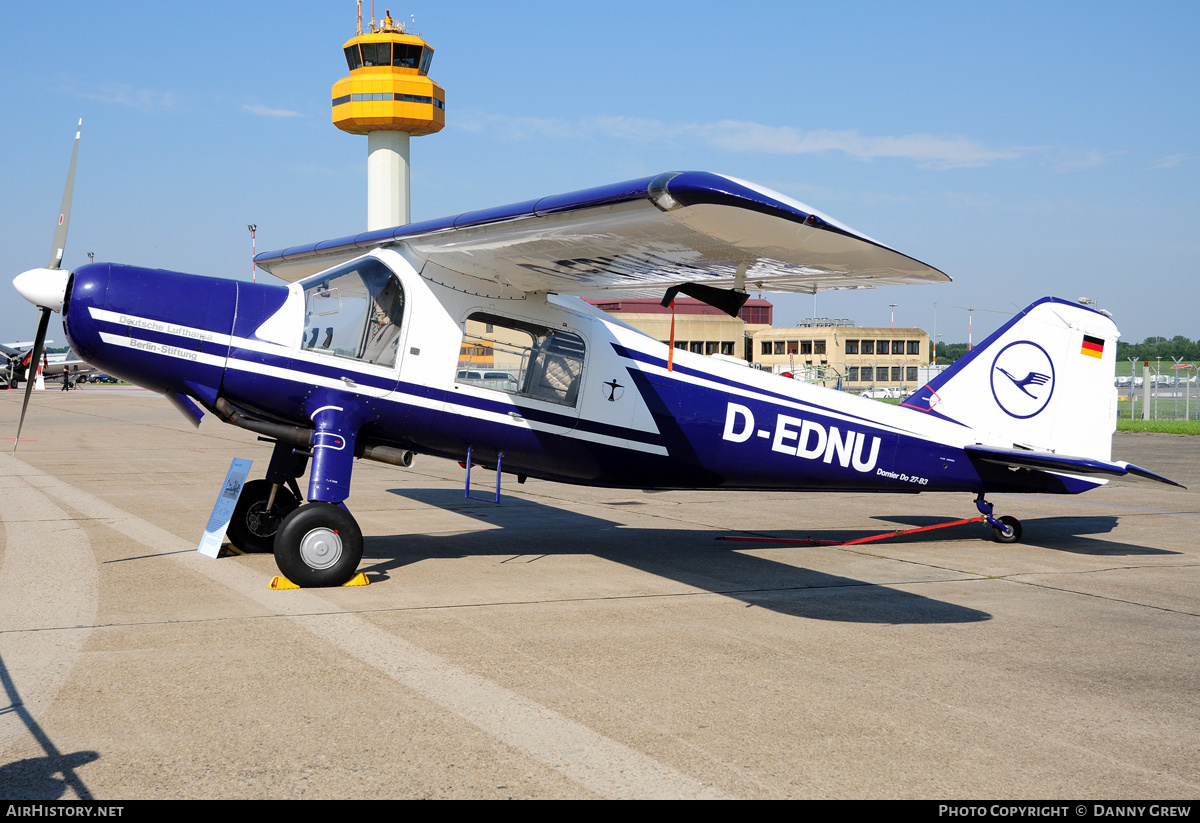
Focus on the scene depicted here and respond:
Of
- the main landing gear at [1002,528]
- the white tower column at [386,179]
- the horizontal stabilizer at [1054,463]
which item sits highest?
the white tower column at [386,179]

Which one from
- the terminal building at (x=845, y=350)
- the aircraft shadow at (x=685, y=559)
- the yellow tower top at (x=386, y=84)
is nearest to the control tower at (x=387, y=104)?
the yellow tower top at (x=386, y=84)

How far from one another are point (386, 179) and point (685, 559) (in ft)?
190

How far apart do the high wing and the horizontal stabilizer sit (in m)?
3.14

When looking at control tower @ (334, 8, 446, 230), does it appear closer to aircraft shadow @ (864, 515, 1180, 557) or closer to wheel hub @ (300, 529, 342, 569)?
aircraft shadow @ (864, 515, 1180, 557)

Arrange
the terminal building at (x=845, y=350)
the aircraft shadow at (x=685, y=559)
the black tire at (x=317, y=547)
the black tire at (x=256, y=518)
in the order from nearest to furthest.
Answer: the aircraft shadow at (x=685, y=559)
the black tire at (x=317, y=547)
the black tire at (x=256, y=518)
the terminal building at (x=845, y=350)

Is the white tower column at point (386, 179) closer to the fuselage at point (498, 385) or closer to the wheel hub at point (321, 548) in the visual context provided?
the fuselage at point (498, 385)

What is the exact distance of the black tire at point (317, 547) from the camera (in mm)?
7148

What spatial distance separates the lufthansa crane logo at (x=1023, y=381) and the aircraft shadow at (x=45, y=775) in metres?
9.23

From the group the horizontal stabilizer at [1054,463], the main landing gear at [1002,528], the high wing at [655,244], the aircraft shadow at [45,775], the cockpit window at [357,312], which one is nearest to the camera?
the aircraft shadow at [45,775]

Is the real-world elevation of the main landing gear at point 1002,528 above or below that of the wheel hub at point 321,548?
above

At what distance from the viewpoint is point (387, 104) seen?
60.5m

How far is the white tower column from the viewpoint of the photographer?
62.1 meters

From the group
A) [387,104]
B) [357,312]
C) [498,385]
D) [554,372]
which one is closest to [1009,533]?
[554,372]

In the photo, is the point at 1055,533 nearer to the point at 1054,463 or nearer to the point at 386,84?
the point at 1054,463
